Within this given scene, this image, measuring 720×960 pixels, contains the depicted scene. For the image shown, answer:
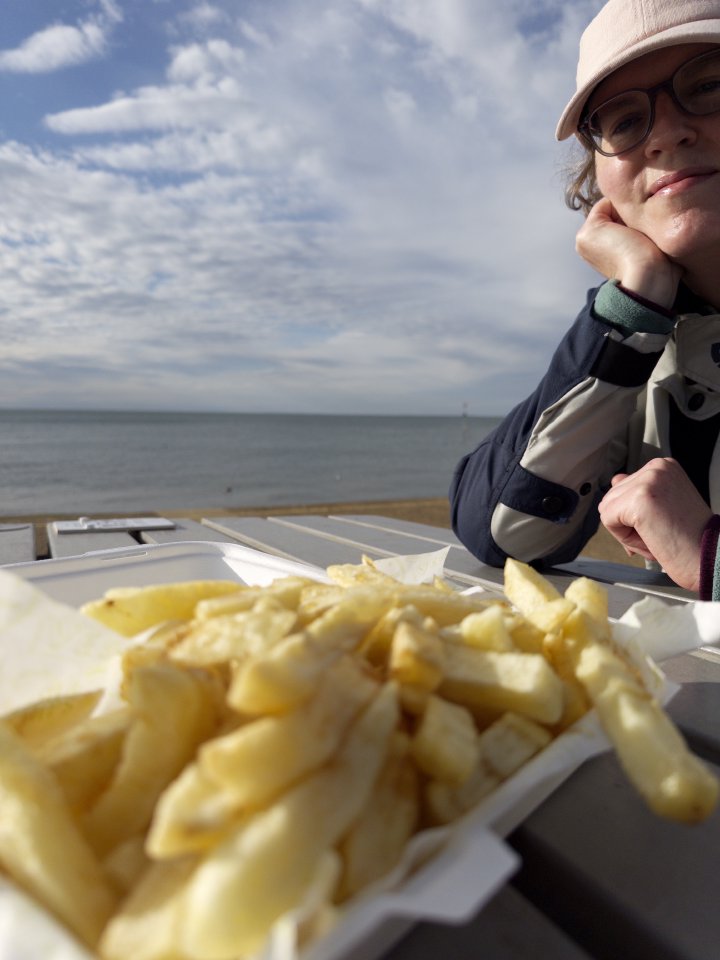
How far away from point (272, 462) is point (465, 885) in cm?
3044

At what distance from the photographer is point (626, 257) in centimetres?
215

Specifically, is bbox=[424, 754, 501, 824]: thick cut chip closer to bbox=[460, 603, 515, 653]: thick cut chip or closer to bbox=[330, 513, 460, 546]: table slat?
bbox=[460, 603, 515, 653]: thick cut chip

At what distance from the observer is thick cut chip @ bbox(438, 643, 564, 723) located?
0.58 meters

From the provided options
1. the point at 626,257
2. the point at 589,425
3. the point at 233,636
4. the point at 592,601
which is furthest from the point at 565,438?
the point at 233,636

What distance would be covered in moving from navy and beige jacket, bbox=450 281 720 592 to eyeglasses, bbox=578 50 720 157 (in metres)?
0.48

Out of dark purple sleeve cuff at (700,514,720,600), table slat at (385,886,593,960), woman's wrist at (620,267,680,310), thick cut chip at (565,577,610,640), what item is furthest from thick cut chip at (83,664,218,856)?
woman's wrist at (620,267,680,310)

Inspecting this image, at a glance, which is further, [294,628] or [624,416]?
[624,416]

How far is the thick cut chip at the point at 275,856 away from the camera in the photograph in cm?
37

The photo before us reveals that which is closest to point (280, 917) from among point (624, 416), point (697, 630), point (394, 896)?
point (394, 896)

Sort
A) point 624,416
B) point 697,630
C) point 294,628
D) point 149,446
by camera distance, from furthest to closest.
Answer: point 149,446
point 624,416
point 697,630
point 294,628

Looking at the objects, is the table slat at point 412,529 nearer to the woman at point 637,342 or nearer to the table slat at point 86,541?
the woman at point 637,342

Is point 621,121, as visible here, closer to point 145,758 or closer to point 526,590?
point 526,590

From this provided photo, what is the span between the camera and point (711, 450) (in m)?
2.24

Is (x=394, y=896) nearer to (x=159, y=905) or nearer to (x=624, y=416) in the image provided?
(x=159, y=905)
